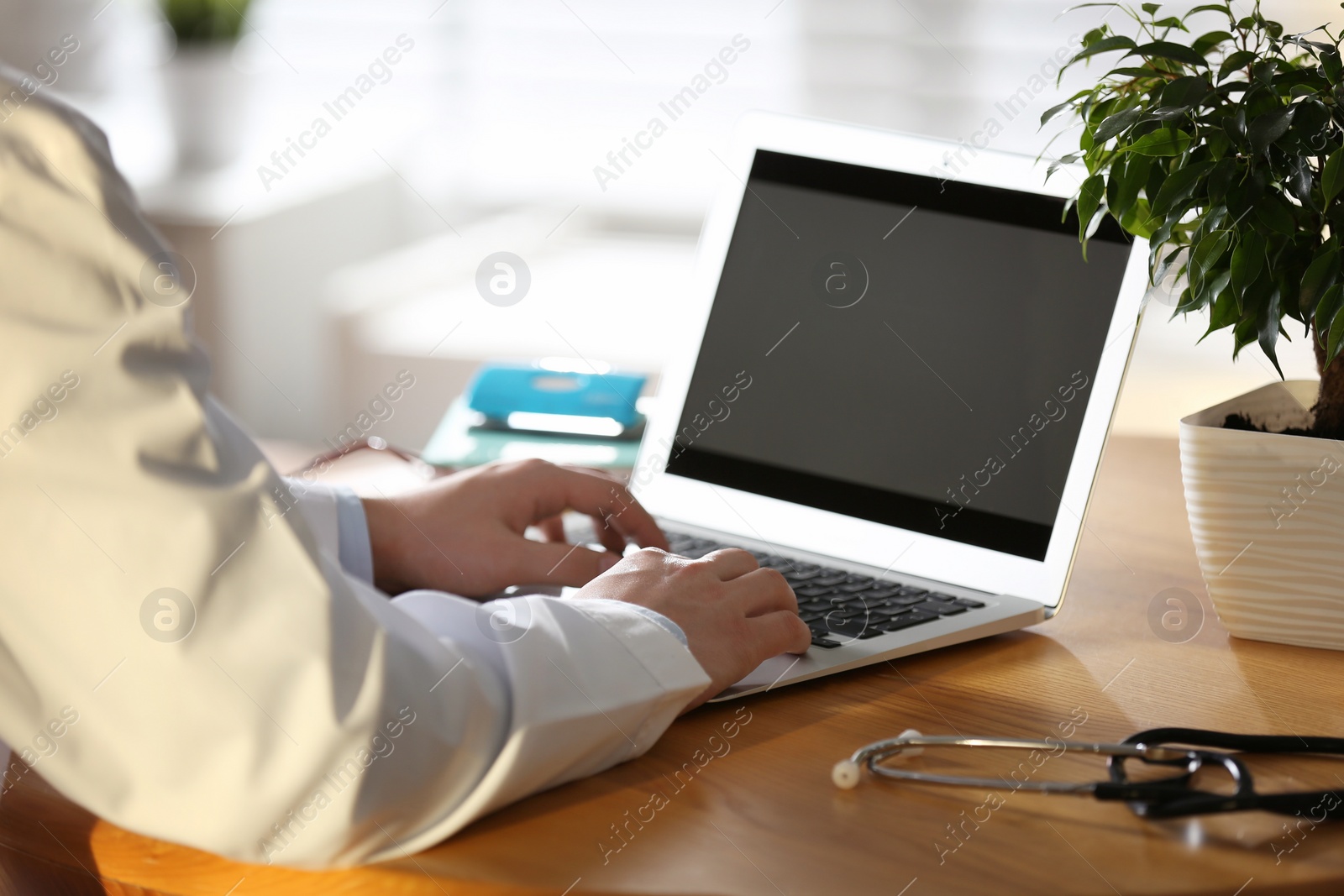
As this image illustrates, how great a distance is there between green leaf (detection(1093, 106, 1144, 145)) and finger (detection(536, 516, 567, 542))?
0.48 metres

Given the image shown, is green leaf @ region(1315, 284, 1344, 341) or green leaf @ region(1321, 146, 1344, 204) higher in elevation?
green leaf @ region(1321, 146, 1344, 204)

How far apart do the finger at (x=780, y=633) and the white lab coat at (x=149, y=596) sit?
0.23 meters

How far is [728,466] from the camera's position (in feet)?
3.33

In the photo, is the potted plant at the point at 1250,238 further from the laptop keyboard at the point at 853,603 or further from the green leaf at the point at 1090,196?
the laptop keyboard at the point at 853,603

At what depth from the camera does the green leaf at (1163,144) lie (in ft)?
2.28

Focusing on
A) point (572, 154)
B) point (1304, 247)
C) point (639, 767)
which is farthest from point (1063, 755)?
point (572, 154)

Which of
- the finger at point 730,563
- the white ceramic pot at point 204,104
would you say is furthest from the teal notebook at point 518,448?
the white ceramic pot at point 204,104

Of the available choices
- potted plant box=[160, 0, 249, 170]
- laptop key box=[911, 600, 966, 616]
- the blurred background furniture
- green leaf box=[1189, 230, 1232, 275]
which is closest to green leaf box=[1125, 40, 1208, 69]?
green leaf box=[1189, 230, 1232, 275]

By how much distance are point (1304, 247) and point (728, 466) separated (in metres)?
0.48

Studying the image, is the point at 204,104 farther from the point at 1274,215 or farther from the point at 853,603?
the point at 1274,215

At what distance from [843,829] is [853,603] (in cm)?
29

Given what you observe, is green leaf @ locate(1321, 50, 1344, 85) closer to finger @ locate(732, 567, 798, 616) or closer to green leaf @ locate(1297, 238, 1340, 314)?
green leaf @ locate(1297, 238, 1340, 314)

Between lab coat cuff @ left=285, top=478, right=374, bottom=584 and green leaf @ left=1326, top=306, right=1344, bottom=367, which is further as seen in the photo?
lab coat cuff @ left=285, top=478, right=374, bottom=584

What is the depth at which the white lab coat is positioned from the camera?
46cm
